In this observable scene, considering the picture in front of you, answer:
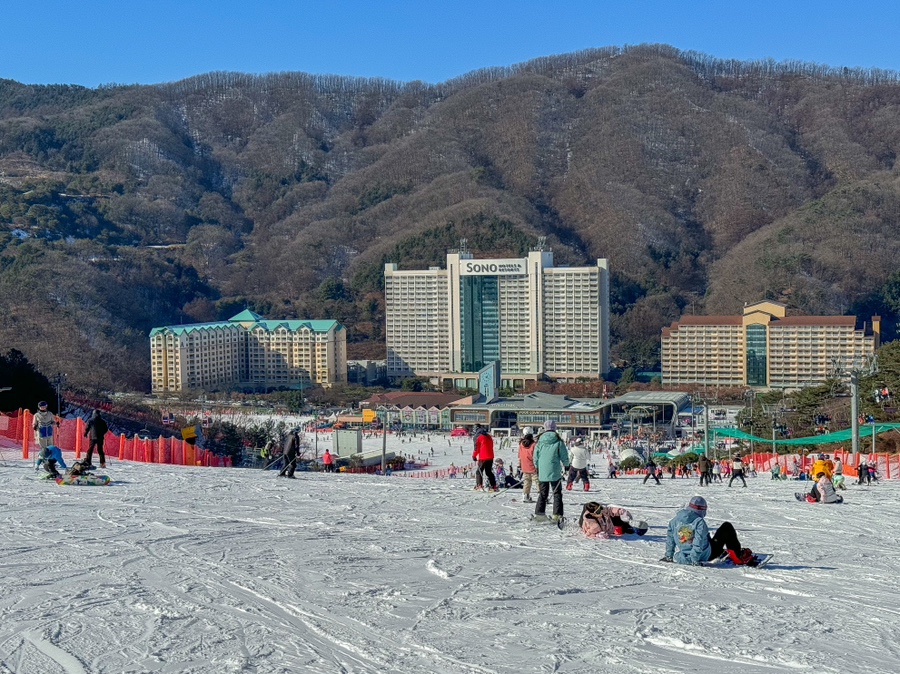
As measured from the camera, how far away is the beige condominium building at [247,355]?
195ft

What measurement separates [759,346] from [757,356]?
46cm

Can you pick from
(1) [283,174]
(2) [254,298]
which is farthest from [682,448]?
(1) [283,174]

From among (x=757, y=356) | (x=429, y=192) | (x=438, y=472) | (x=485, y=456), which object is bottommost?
(x=438, y=472)

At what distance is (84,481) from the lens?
38.3 ft

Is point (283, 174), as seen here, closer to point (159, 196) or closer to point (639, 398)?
point (159, 196)

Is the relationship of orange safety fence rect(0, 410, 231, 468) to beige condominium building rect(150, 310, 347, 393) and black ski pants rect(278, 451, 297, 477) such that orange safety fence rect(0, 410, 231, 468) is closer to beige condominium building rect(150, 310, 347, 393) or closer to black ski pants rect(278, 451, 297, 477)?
black ski pants rect(278, 451, 297, 477)

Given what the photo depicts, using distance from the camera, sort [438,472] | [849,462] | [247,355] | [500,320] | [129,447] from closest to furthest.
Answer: [129,447] → [849,462] → [438,472] → [500,320] → [247,355]

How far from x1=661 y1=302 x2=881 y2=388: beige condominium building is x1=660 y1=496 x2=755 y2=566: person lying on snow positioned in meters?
49.8

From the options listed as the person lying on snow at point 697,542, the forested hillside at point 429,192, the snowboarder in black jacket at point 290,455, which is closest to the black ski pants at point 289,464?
the snowboarder in black jacket at point 290,455

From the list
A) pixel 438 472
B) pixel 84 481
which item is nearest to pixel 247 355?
pixel 438 472

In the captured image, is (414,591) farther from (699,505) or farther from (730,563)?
(730,563)

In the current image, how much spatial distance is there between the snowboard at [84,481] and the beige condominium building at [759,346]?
157 ft

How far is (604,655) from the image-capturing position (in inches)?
223

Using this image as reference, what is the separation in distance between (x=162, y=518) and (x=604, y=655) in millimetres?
4688
